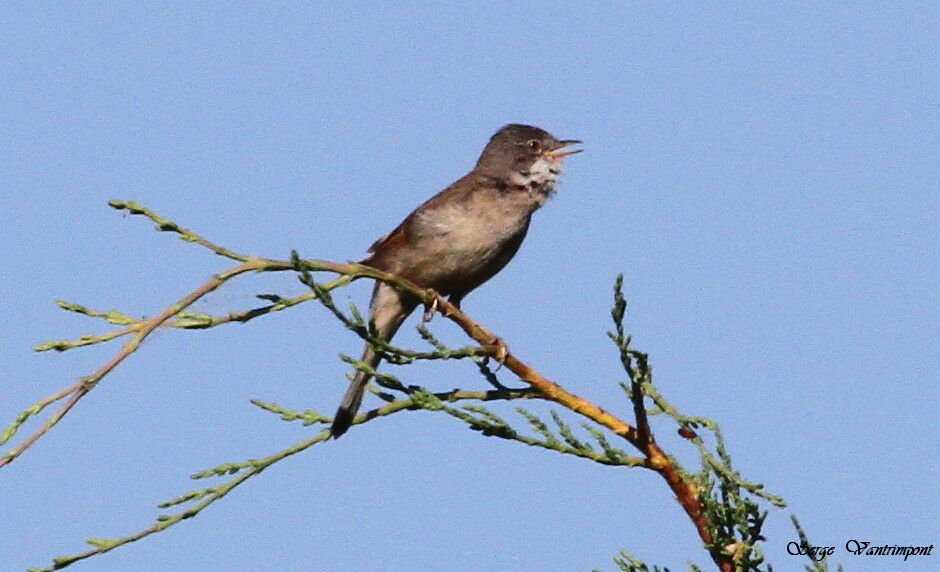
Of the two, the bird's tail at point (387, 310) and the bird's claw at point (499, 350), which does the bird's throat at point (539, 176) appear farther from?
the bird's claw at point (499, 350)

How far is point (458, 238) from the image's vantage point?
597cm

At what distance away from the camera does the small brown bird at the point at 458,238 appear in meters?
5.96

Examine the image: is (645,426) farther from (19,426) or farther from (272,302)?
(19,426)

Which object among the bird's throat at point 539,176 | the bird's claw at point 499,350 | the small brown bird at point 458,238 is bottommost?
the bird's claw at point 499,350

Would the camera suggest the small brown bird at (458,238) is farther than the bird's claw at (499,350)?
Yes

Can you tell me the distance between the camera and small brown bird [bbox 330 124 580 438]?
5965 mm

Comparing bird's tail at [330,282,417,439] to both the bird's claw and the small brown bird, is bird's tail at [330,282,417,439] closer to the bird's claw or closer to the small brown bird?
the small brown bird

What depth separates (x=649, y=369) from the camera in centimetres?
335

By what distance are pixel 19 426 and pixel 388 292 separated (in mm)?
3435

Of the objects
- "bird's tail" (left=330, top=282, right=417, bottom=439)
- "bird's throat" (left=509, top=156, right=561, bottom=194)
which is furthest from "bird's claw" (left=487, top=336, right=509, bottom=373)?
"bird's throat" (left=509, top=156, right=561, bottom=194)

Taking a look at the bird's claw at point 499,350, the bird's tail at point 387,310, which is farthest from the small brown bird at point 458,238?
the bird's claw at point 499,350

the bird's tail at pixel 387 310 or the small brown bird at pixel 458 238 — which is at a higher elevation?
the small brown bird at pixel 458 238

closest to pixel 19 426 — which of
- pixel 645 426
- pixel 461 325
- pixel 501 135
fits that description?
pixel 645 426

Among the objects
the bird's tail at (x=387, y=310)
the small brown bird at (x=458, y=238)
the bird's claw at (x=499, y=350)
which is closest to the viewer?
the bird's claw at (x=499, y=350)
